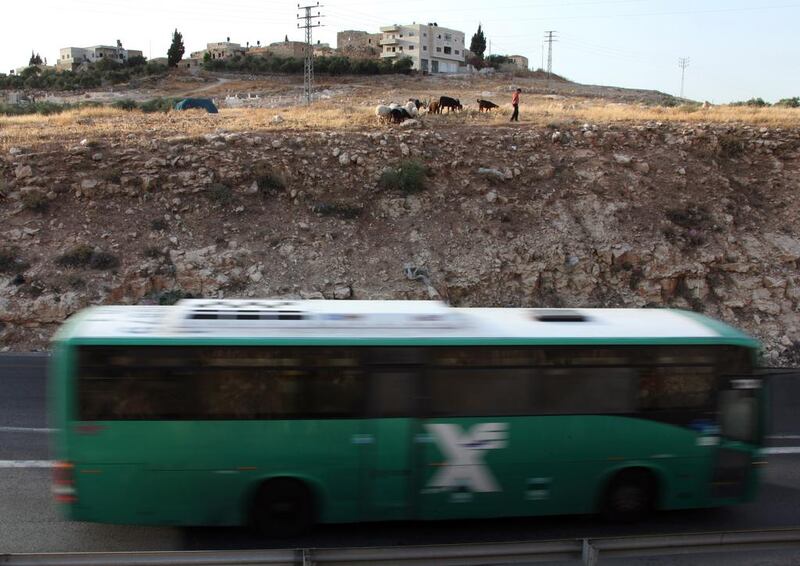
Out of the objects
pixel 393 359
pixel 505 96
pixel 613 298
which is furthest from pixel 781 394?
pixel 505 96

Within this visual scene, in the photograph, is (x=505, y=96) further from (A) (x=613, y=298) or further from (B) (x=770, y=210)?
(A) (x=613, y=298)

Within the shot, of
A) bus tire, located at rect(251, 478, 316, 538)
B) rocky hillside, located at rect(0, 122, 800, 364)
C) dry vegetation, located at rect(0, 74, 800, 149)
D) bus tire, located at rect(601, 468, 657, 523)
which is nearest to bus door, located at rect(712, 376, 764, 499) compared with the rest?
bus tire, located at rect(601, 468, 657, 523)

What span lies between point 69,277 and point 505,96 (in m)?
36.7

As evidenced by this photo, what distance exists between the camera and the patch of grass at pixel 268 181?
67.1 ft

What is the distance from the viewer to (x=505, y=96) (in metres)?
47.8

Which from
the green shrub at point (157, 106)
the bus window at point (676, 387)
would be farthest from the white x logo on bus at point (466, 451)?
the green shrub at point (157, 106)

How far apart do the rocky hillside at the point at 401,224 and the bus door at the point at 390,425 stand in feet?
34.8

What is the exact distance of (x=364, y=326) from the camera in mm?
7062

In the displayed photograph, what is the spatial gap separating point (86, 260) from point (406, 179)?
9105 mm

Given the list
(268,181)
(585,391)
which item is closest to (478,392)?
(585,391)

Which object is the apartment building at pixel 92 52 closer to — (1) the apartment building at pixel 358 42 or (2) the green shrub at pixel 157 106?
(1) the apartment building at pixel 358 42

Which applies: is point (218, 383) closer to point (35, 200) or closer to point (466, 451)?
point (466, 451)

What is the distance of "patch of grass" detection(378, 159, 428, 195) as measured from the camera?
20750 mm

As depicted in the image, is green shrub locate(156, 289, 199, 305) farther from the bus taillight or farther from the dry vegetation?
the bus taillight
